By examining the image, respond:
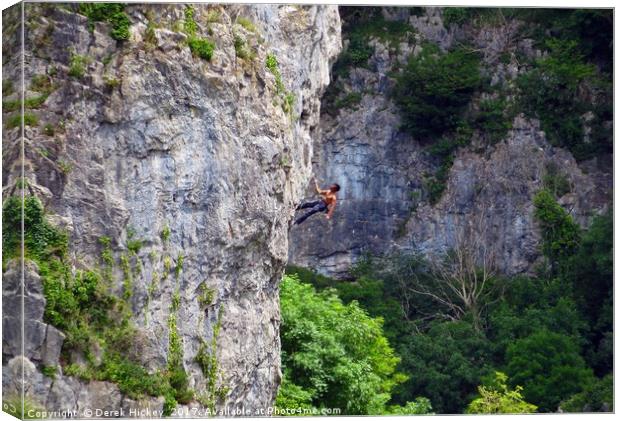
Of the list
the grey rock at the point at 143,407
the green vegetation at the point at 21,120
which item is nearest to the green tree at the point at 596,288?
the grey rock at the point at 143,407

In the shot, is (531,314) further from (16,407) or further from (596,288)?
(16,407)

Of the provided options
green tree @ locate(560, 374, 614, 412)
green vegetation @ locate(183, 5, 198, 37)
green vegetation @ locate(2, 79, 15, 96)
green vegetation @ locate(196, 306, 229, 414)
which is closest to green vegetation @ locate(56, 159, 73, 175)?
green vegetation @ locate(2, 79, 15, 96)

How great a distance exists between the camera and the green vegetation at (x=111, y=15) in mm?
19469

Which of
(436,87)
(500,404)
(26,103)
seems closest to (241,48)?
(26,103)

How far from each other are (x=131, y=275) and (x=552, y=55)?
28.7m

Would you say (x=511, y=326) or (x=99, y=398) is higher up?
(x=99, y=398)

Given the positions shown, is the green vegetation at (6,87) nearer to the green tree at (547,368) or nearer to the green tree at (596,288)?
the green tree at (547,368)

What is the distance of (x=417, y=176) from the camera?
51.0m

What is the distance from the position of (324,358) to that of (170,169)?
8767 mm

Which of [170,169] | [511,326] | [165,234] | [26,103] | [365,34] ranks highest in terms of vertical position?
[365,34]

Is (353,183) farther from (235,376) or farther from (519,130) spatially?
(235,376)

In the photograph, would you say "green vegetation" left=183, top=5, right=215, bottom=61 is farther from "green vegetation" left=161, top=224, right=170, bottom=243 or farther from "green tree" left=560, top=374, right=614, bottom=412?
"green tree" left=560, top=374, right=614, bottom=412

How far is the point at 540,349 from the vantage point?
4016cm

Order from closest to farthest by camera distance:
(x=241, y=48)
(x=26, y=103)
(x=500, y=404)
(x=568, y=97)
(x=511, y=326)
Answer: (x=26, y=103) → (x=241, y=48) → (x=500, y=404) → (x=511, y=326) → (x=568, y=97)
